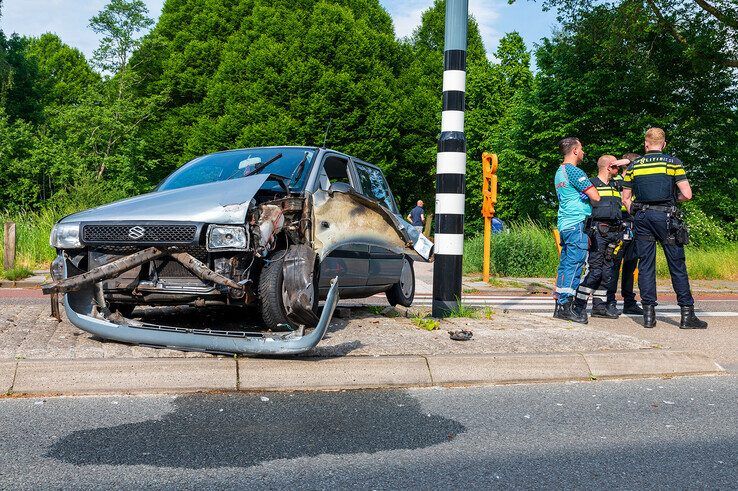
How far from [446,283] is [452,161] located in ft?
3.83

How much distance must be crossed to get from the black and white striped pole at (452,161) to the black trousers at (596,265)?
1731 mm

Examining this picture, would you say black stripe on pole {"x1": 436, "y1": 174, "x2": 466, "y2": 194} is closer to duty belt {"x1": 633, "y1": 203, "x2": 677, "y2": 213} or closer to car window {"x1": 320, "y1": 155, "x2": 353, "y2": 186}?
car window {"x1": 320, "y1": 155, "x2": 353, "y2": 186}

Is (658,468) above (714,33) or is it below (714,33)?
below

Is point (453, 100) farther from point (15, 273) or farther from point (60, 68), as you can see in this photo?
point (60, 68)

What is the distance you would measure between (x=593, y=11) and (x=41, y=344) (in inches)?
964

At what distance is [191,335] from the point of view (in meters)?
5.28

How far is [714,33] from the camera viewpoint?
23656 mm

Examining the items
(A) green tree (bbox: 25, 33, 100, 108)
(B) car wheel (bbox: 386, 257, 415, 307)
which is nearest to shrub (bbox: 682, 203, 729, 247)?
(B) car wheel (bbox: 386, 257, 415, 307)

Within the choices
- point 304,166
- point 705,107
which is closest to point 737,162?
point 705,107

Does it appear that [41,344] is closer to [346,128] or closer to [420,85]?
[346,128]

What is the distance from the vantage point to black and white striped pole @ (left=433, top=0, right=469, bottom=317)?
7.29 meters

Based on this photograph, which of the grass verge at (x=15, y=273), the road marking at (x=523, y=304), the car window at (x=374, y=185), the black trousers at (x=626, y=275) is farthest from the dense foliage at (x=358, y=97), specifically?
the black trousers at (x=626, y=275)

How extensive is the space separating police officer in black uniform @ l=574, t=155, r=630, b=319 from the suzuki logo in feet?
16.0

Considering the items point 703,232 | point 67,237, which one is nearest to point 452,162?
point 67,237
